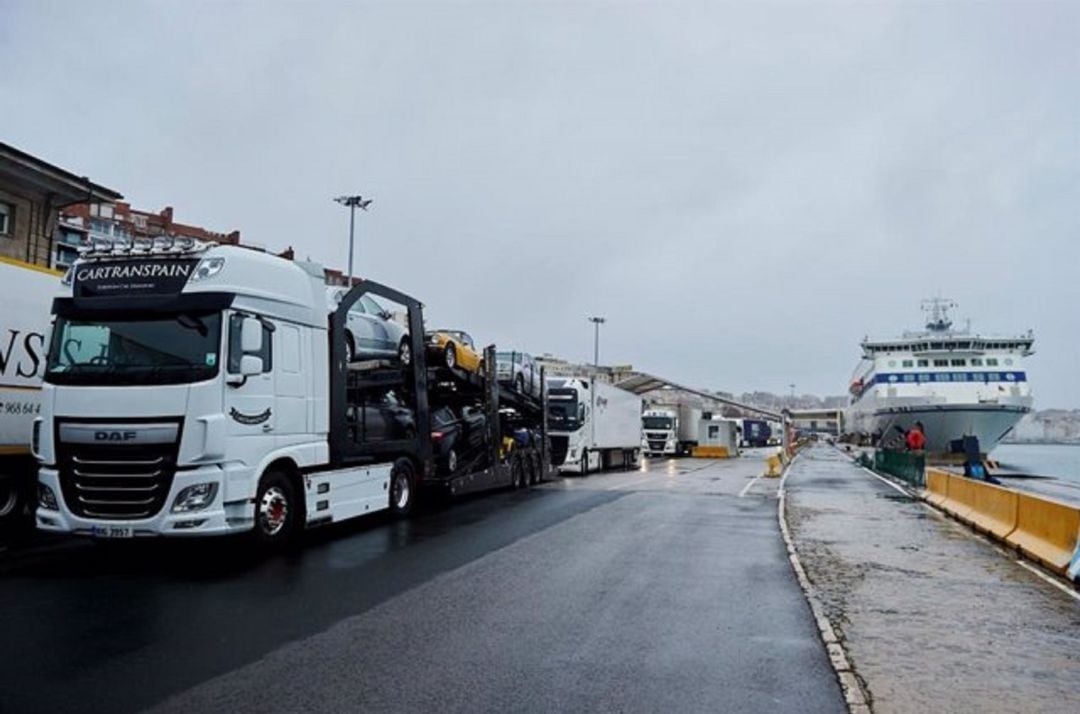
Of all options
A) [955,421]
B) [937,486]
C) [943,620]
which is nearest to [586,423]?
[937,486]

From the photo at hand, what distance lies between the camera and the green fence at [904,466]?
24344 millimetres

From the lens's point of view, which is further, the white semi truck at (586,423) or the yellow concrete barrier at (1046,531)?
the white semi truck at (586,423)

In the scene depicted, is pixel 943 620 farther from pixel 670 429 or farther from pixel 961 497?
pixel 670 429

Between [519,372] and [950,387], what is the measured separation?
40121 millimetres

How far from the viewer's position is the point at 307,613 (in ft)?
22.3

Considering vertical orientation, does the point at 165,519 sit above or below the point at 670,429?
below

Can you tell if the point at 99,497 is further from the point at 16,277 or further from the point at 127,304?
the point at 16,277

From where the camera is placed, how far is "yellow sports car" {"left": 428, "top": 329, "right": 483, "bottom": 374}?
15581 mm

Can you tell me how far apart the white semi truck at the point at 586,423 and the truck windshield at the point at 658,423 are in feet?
53.8

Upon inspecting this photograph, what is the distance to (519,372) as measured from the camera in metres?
20.6

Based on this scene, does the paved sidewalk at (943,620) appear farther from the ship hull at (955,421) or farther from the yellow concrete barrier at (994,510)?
the ship hull at (955,421)

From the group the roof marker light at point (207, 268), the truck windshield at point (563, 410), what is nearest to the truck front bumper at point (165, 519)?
the roof marker light at point (207, 268)

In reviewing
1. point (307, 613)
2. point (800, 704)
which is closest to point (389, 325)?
point (307, 613)

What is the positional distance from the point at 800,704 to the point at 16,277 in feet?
34.6
